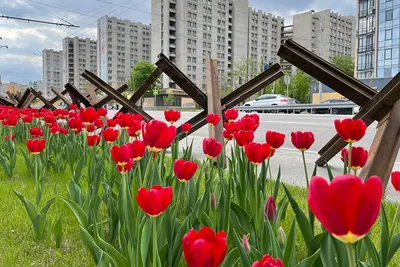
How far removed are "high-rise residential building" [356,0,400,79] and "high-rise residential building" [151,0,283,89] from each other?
1855 cm

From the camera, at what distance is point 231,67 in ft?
255

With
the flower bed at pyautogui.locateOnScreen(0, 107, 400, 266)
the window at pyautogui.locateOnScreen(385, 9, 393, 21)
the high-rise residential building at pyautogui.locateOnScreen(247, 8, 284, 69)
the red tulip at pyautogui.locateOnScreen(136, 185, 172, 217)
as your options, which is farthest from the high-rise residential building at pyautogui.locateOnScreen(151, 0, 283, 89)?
the red tulip at pyautogui.locateOnScreen(136, 185, 172, 217)

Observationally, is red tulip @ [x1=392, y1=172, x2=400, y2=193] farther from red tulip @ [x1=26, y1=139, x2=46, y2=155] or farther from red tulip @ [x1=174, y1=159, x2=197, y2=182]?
red tulip @ [x1=26, y1=139, x2=46, y2=155]

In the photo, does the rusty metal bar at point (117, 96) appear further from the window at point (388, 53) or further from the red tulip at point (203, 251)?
the window at point (388, 53)

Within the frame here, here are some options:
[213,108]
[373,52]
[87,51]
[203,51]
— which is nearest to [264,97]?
[373,52]

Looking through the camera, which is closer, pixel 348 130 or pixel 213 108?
pixel 348 130

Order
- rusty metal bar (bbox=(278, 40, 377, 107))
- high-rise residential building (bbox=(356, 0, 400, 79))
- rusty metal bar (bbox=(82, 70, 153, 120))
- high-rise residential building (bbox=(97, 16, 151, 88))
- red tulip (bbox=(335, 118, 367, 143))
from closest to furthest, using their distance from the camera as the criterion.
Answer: red tulip (bbox=(335, 118, 367, 143))
rusty metal bar (bbox=(278, 40, 377, 107))
rusty metal bar (bbox=(82, 70, 153, 120))
high-rise residential building (bbox=(356, 0, 400, 79))
high-rise residential building (bbox=(97, 16, 151, 88))

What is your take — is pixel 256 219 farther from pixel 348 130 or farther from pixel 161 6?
pixel 161 6

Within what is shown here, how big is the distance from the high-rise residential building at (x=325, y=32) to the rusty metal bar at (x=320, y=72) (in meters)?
79.9

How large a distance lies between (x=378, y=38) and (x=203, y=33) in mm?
35029

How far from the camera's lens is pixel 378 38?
147 ft

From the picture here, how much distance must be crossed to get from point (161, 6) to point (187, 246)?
72251 mm

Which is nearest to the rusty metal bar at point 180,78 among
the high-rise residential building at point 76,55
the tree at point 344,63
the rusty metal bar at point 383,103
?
the rusty metal bar at point 383,103

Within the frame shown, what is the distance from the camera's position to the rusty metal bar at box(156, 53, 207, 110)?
12.3ft
